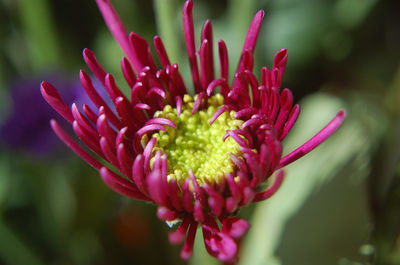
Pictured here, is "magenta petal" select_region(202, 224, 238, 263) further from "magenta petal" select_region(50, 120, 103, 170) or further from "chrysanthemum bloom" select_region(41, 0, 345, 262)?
"magenta petal" select_region(50, 120, 103, 170)

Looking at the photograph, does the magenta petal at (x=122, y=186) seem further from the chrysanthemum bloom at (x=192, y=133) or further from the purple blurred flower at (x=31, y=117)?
the purple blurred flower at (x=31, y=117)

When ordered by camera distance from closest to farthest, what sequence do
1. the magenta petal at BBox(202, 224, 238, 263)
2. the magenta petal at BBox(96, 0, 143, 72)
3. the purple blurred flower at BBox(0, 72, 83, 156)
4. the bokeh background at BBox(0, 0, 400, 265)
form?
the magenta petal at BBox(202, 224, 238, 263) < the magenta petal at BBox(96, 0, 143, 72) < the bokeh background at BBox(0, 0, 400, 265) < the purple blurred flower at BBox(0, 72, 83, 156)

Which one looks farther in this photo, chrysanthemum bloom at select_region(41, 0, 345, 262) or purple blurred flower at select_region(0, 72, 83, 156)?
purple blurred flower at select_region(0, 72, 83, 156)

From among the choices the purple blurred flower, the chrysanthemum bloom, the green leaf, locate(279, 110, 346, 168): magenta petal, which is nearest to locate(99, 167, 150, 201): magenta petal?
the chrysanthemum bloom

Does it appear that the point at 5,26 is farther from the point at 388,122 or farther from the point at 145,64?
the point at 388,122

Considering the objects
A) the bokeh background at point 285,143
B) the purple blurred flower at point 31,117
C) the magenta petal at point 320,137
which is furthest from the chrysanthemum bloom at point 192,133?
the purple blurred flower at point 31,117

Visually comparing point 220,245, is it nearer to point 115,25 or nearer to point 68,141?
point 68,141
